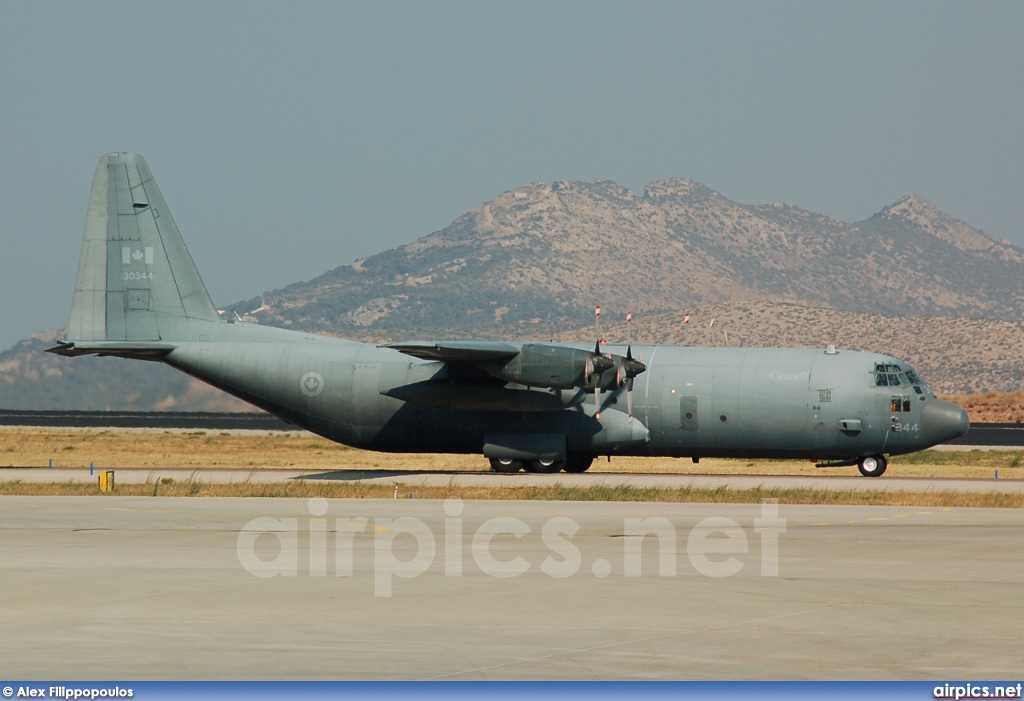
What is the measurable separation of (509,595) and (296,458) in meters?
41.4

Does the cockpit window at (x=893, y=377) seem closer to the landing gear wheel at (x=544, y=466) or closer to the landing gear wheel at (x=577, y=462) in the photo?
the landing gear wheel at (x=577, y=462)

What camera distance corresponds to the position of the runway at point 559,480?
3562 centimetres

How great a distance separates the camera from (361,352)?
4175 centimetres

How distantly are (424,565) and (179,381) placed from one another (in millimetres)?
66537

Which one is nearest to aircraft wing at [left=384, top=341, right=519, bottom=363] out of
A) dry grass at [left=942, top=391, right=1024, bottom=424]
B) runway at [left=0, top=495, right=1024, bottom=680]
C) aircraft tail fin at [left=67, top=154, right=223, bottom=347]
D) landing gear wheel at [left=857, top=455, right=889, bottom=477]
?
aircraft tail fin at [left=67, top=154, right=223, bottom=347]

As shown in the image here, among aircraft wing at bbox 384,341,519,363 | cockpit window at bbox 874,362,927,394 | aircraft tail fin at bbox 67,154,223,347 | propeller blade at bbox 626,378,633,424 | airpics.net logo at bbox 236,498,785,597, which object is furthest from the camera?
aircraft tail fin at bbox 67,154,223,347

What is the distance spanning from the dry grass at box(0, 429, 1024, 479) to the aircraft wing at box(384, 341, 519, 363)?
800 centimetres

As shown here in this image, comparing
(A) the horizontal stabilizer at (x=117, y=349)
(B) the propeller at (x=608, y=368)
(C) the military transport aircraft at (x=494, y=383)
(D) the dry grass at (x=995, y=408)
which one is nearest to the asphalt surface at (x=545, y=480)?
(C) the military transport aircraft at (x=494, y=383)

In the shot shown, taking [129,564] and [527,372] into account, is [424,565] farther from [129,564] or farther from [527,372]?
[527,372]

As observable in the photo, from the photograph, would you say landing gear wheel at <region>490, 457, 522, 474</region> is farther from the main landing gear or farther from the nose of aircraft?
the nose of aircraft

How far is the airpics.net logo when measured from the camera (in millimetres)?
19000

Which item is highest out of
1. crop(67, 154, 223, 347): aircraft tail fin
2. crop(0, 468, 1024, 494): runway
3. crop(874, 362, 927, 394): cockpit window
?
crop(67, 154, 223, 347): aircraft tail fin

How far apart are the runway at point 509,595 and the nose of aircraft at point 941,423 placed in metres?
10.7

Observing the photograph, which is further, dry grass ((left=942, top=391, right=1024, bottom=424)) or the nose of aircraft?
dry grass ((left=942, top=391, right=1024, bottom=424))
